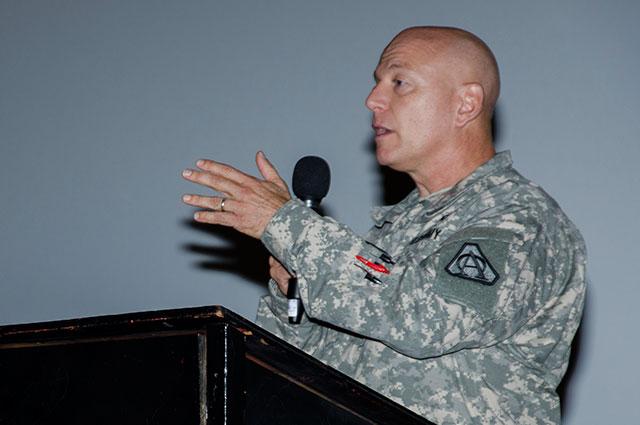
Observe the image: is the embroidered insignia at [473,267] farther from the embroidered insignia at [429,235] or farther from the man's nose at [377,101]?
the man's nose at [377,101]

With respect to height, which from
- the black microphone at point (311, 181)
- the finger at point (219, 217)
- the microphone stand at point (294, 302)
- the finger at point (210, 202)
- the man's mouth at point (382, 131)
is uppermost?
the man's mouth at point (382, 131)

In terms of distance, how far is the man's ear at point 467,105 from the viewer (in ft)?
6.66

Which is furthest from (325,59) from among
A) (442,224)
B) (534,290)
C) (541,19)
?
(534,290)

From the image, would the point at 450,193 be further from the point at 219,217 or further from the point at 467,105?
the point at 219,217

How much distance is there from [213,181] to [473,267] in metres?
0.43

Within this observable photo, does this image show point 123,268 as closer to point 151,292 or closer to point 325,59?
point 151,292

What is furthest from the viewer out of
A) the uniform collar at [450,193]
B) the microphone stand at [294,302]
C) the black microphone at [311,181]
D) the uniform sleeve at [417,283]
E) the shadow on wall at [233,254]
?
the shadow on wall at [233,254]

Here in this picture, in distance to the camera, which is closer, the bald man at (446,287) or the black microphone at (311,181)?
the bald man at (446,287)

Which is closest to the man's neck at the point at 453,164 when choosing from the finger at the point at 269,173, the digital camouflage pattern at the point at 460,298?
the digital camouflage pattern at the point at 460,298

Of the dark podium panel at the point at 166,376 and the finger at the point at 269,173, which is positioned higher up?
the finger at the point at 269,173

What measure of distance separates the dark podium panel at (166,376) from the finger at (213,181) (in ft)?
1.49

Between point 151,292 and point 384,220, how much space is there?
117 centimetres

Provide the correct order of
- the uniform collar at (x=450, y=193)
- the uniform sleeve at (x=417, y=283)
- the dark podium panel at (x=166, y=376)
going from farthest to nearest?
the uniform collar at (x=450, y=193)
the uniform sleeve at (x=417, y=283)
the dark podium panel at (x=166, y=376)

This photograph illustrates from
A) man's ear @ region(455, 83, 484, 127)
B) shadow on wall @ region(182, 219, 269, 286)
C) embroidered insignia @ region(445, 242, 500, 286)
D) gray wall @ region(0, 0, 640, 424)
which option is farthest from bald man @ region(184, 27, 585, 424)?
shadow on wall @ region(182, 219, 269, 286)
